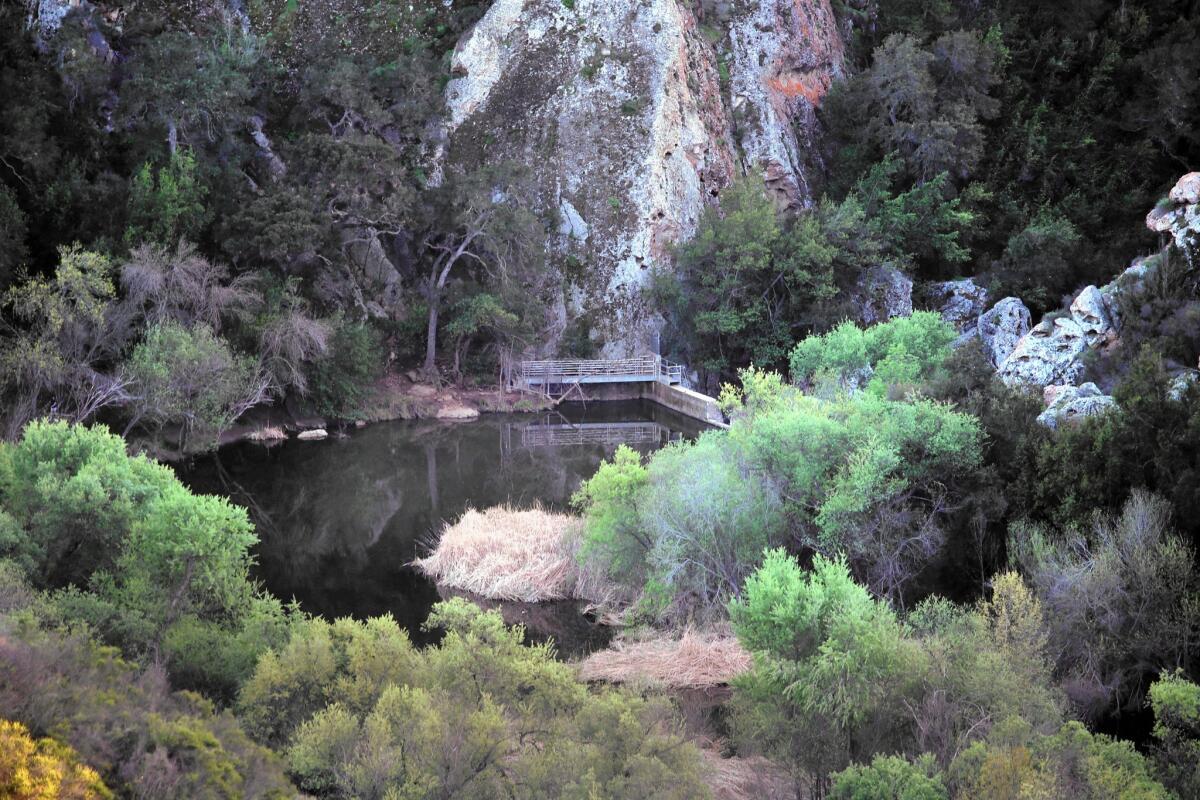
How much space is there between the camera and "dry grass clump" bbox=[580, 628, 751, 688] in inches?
695

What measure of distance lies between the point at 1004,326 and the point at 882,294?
551cm

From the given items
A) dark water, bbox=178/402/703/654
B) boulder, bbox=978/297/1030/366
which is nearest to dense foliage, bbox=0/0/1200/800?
dark water, bbox=178/402/703/654

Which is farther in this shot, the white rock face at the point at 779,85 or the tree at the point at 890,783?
the white rock face at the point at 779,85

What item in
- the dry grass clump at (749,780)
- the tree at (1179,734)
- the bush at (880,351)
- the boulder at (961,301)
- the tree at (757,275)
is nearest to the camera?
the tree at (1179,734)

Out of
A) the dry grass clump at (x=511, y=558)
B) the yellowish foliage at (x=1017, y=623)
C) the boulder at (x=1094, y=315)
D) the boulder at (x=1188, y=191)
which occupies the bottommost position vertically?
the dry grass clump at (x=511, y=558)

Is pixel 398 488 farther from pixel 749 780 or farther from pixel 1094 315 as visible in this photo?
pixel 1094 315

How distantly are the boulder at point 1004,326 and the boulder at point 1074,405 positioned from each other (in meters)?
20.9

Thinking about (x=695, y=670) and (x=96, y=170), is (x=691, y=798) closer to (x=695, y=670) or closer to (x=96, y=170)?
(x=695, y=670)

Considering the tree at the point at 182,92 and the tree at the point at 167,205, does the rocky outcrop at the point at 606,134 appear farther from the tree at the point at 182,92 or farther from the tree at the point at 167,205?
the tree at the point at 167,205

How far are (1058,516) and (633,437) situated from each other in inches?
893

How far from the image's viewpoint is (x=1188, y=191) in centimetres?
3203

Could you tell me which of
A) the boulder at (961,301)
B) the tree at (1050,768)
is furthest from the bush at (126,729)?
the boulder at (961,301)

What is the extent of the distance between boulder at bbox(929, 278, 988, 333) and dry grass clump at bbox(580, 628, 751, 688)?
30.2m

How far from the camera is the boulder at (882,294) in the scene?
1786 inches
